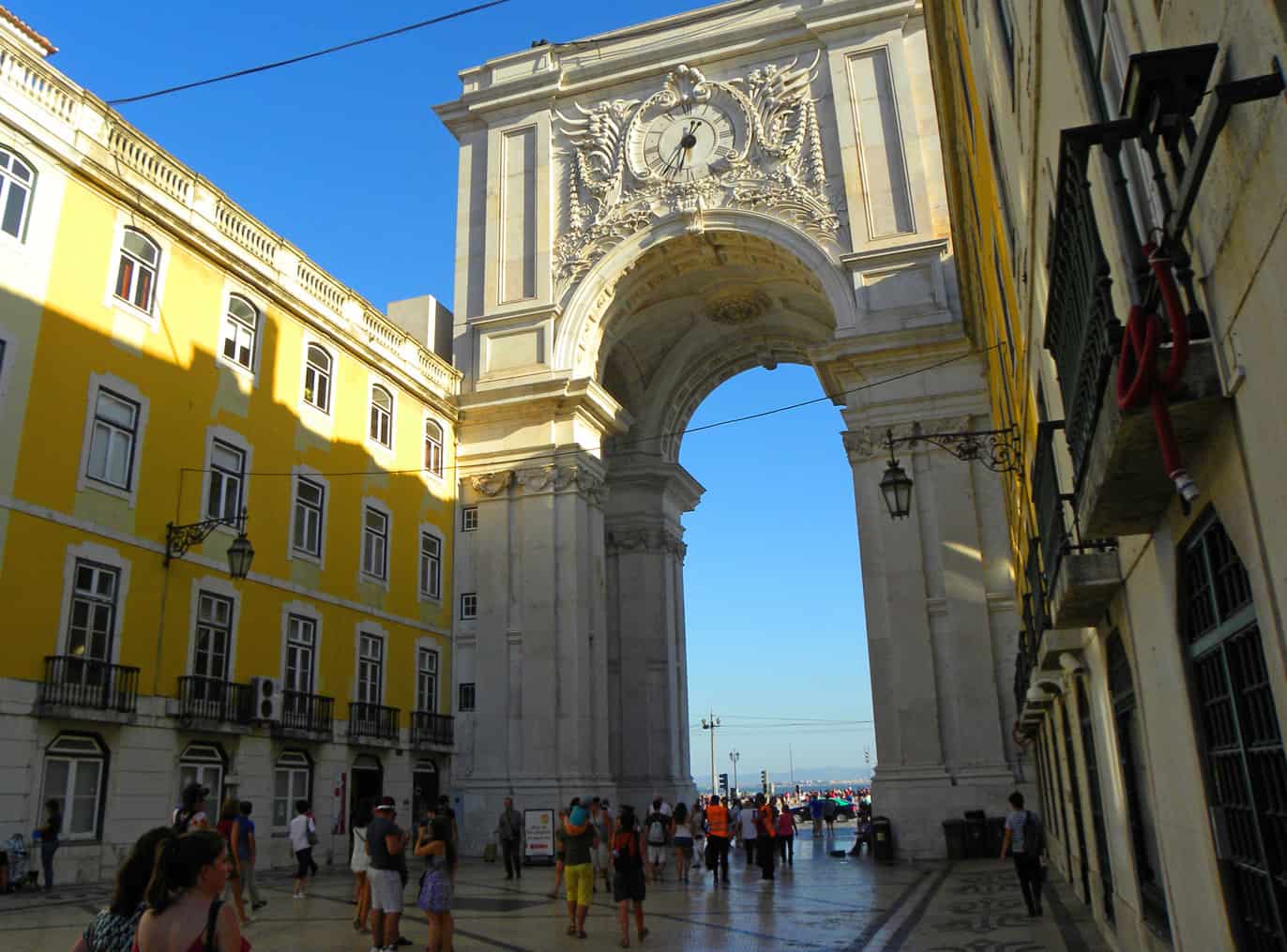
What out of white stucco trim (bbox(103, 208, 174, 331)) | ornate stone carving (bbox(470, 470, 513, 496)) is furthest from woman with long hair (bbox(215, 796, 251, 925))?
ornate stone carving (bbox(470, 470, 513, 496))

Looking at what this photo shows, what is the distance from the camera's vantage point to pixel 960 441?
2469 cm

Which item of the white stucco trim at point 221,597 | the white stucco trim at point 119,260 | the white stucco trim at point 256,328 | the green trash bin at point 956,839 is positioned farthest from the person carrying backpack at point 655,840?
the white stucco trim at point 119,260

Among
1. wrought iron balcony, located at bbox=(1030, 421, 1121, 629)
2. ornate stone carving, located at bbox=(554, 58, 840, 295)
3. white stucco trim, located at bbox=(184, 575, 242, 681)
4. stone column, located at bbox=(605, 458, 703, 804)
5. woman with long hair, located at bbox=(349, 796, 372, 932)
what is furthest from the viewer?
stone column, located at bbox=(605, 458, 703, 804)

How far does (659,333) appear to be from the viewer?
3512 centimetres

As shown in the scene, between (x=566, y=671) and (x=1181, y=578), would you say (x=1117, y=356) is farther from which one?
(x=566, y=671)

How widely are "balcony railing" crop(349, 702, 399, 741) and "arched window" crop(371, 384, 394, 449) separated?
6331mm

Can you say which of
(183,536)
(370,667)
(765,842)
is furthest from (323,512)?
(765,842)

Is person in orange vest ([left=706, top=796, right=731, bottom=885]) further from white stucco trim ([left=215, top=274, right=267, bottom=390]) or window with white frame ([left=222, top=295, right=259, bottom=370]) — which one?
window with white frame ([left=222, top=295, right=259, bottom=370])

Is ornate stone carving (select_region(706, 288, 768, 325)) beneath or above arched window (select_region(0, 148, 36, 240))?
above

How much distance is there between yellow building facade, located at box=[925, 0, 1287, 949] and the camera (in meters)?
3.24

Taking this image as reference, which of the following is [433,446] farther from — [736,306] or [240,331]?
A: [736,306]

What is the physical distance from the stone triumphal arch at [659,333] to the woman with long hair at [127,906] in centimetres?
2131

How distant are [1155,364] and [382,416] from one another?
23.9 m

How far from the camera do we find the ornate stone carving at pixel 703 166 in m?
28.6
